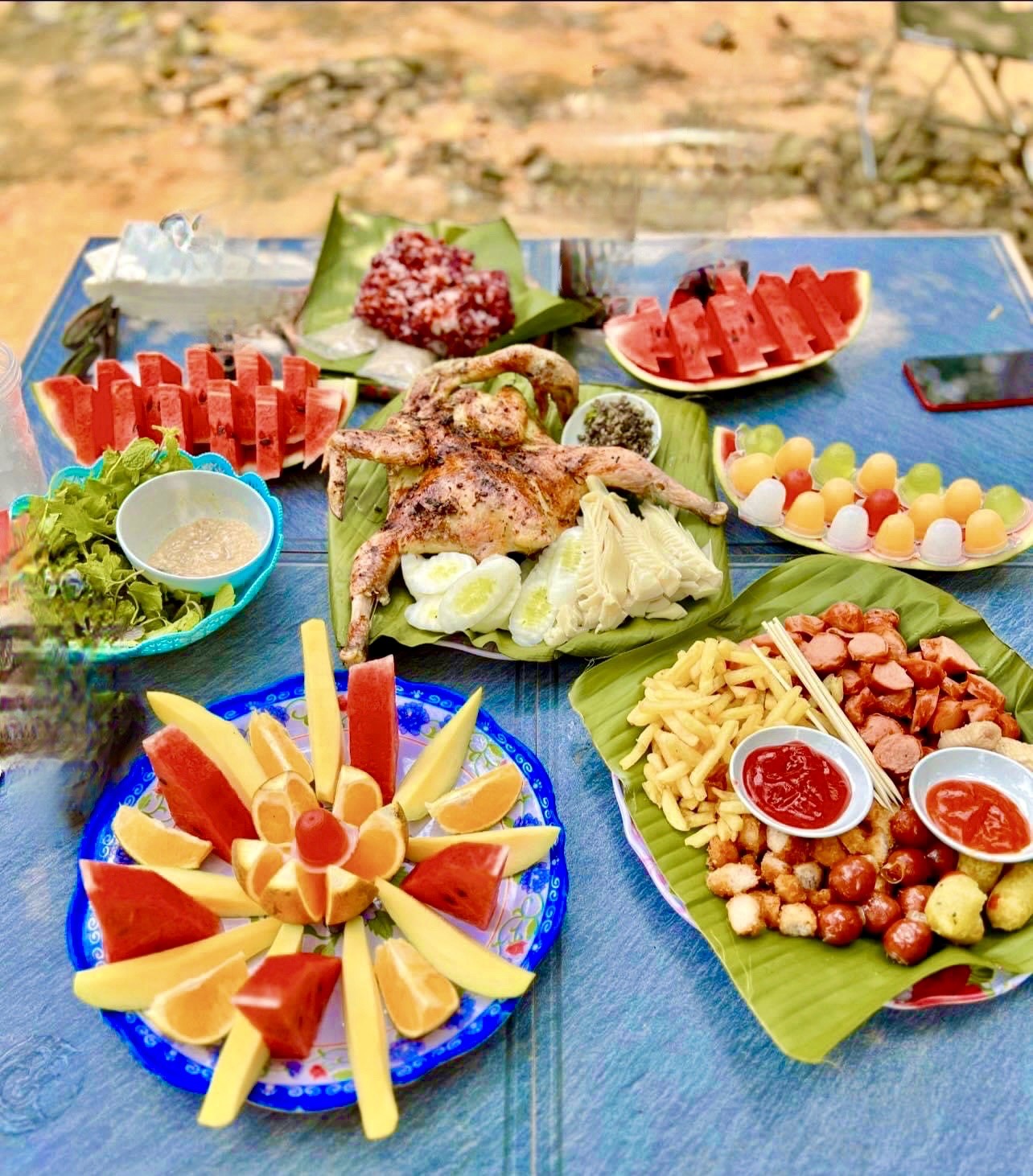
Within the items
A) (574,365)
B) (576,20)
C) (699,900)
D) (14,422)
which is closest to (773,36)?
(576,20)

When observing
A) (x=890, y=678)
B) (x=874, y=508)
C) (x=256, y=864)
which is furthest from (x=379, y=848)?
(x=874, y=508)

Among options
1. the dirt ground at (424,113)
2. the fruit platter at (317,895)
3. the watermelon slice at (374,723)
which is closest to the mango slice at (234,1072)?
the fruit platter at (317,895)

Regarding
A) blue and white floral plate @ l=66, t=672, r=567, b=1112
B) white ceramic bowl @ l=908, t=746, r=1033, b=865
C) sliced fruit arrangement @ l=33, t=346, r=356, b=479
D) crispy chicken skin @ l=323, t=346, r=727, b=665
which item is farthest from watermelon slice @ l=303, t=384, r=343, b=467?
white ceramic bowl @ l=908, t=746, r=1033, b=865

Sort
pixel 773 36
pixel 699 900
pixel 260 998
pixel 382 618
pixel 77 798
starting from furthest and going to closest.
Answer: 1. pixel 773 36
2. pixel 382 618
3. pixel 77 798
4. pixel 699 900
5. pixel 260 998

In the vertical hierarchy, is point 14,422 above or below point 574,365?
above

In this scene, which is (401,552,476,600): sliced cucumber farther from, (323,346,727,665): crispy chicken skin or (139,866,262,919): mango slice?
(139,866,262,919): mango slice

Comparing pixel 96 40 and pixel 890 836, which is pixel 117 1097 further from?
pixel 96 40

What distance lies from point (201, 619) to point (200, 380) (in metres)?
0.95

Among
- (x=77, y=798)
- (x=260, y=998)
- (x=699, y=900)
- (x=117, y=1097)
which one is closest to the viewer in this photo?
(x=260, y=998)

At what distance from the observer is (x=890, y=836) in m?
2.27

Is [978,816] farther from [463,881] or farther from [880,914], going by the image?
[463,881]

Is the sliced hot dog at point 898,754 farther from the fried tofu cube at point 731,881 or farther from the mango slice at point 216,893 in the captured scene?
the mango slice at point 216,893

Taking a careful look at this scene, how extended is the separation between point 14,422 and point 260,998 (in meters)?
1.86

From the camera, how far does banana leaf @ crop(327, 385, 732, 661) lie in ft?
8.91
